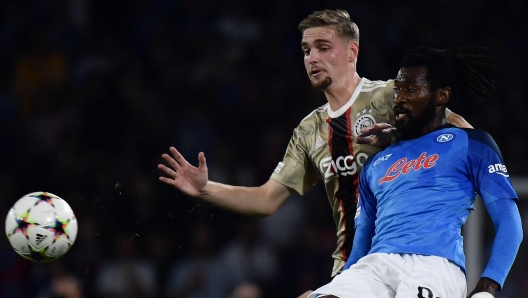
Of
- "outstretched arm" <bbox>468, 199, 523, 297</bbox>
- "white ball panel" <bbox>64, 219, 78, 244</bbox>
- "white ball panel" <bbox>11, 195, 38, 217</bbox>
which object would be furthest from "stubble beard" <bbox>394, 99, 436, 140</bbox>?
"white ball panel" <bbox>11, 195, 38, 217</bbox>

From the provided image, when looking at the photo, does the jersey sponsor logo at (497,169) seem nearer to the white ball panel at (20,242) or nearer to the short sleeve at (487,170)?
the short sleeve at (487,170)

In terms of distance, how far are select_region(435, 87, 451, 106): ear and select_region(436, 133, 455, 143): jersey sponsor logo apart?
17cm

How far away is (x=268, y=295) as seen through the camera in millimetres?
8070

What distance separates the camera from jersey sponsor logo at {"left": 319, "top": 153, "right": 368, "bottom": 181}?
15.8 ft

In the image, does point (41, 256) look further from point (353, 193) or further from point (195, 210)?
point (195, 210)

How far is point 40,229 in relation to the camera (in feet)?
16.9

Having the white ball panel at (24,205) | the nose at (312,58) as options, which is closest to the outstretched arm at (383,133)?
the nose at (312,58)

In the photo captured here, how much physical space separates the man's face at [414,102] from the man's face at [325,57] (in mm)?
746

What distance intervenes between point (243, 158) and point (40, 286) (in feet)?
7.76

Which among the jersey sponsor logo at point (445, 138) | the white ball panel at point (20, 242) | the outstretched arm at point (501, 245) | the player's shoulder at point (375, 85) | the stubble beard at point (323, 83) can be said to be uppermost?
the stubble beard at point (323, 83)

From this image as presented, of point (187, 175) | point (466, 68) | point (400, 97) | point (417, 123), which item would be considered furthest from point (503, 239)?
point (187, 175)

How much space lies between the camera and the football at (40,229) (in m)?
5.14

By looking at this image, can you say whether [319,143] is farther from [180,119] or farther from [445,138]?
[180,119]

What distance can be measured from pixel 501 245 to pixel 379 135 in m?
0.96
